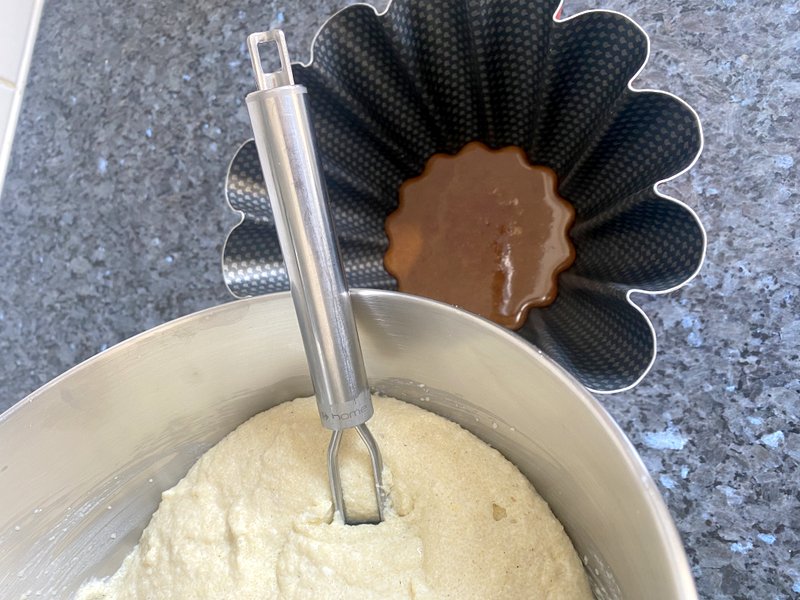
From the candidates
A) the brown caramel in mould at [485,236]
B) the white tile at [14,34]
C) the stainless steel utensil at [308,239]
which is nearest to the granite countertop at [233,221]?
the white tile at [14,34]

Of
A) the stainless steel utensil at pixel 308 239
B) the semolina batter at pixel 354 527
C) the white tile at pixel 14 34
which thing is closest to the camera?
the stainless steel utensil at pixel 308 239

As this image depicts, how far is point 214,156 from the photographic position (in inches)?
30.0

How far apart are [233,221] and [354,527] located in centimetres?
37

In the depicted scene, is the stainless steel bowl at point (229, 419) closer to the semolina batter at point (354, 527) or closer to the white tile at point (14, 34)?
the semolina batter at point (354, 527)

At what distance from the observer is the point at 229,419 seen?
66 cm

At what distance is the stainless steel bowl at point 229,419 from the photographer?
1.69 feet

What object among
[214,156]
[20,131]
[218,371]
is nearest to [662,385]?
[218,371]

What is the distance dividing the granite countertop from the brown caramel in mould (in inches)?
4.8

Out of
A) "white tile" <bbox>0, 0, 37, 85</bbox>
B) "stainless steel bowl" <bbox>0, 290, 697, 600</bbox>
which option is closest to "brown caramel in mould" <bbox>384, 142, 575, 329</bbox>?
"stainless steel bowl" <bbox>0, 290, 697, 600</bbox>

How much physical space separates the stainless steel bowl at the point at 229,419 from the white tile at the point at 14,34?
1.57 ft

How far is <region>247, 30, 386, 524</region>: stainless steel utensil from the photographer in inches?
18.5

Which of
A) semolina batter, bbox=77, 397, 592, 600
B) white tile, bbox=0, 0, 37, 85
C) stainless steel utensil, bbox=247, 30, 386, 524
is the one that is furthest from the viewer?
white tile, bbox=0, 0, 37, 85

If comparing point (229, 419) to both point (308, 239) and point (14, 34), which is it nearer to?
point (308, 239)

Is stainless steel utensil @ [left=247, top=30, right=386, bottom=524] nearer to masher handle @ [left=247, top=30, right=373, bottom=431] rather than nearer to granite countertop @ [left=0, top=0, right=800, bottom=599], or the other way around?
masher handle @ [left=247, top=30, right=373, bottom=431]
